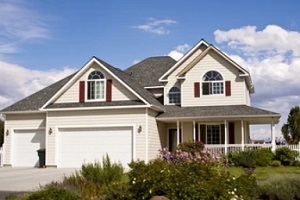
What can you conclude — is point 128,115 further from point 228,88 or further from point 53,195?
point 53,195

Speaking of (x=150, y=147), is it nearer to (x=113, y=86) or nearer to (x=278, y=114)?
(x=113, y=86)

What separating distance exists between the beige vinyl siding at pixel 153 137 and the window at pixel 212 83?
4.04 metres

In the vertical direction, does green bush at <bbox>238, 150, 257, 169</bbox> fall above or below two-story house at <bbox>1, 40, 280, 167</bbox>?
below

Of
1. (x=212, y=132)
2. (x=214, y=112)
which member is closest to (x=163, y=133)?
(x=212, y=132)

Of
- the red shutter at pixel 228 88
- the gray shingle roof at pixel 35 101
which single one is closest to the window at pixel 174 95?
the red shutter at pixel 228 88

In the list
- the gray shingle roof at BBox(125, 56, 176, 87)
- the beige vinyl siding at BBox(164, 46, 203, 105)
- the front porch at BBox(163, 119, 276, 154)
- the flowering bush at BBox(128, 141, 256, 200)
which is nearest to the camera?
the flowering bush at BBox(128, 141, 256, 200)

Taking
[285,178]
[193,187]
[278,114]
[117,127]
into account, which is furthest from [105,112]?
[193,187]

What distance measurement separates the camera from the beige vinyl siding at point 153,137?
2589cm

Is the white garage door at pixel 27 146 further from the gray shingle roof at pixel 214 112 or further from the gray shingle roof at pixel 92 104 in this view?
the gray shingle roof at pixel 214 112

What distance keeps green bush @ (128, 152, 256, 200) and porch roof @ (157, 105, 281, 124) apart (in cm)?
1545

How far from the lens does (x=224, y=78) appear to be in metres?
28.5

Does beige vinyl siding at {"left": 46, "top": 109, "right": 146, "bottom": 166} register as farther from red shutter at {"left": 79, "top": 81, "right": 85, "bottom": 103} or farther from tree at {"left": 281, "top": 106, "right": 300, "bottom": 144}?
tree at {"left": 281, "top": 106, "right": 300, "bottom": 144}

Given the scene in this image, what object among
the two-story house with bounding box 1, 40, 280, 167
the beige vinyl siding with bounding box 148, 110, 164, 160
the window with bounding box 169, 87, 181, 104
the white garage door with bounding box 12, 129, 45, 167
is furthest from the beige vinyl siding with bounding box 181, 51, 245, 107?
the white garage door with bounding box 12, 129, 45, 167

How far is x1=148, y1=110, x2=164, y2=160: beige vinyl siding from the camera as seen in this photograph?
25.9 m
